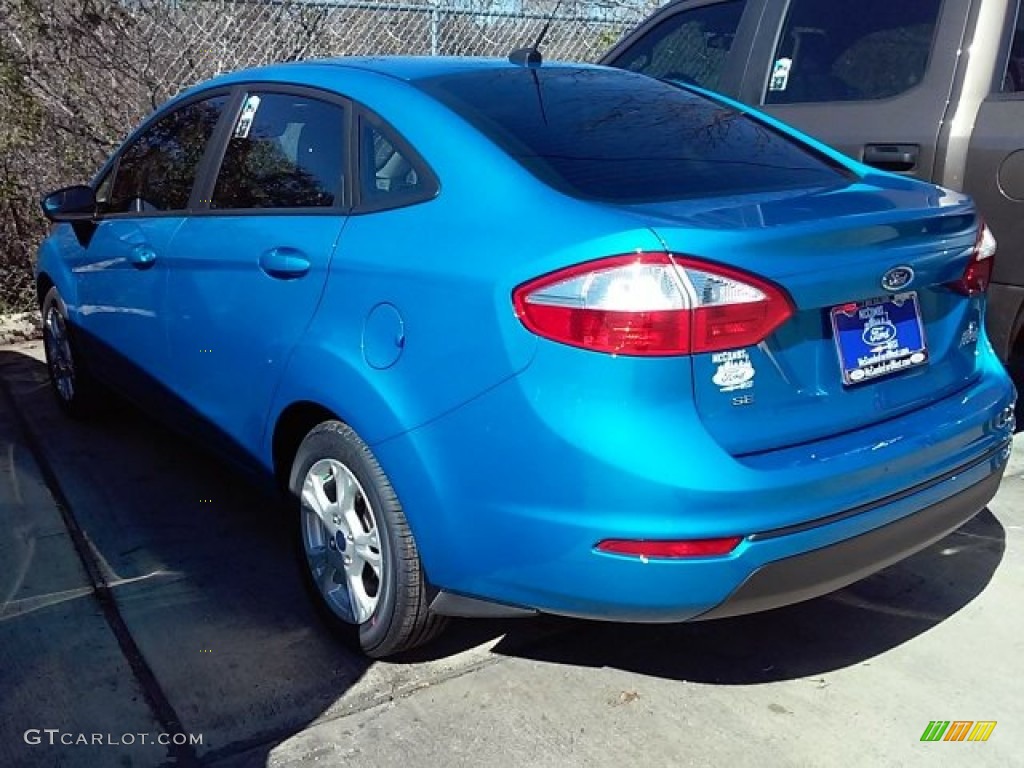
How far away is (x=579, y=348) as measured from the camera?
7.30 feet

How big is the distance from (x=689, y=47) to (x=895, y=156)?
4.88 feet

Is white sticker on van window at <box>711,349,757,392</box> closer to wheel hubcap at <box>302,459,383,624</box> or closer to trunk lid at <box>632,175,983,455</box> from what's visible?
trunk lid at <box>632,175,983,455</box>

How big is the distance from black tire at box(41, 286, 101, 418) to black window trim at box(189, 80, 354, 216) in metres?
1.45

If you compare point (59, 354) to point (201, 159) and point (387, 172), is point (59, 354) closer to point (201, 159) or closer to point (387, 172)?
point (201, 159)

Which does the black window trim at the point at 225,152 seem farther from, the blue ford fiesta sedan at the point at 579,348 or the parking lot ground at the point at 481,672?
the parking lot ground at the point at 481,672

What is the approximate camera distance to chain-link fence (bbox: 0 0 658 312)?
6.47 metres

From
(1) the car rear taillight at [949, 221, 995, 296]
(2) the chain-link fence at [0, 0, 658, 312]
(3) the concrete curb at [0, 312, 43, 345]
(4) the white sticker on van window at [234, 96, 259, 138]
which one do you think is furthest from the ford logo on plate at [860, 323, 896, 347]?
(3) the concrete curb at [0, 312, 43, 345]

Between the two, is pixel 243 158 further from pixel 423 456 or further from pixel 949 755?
pixel 949 755

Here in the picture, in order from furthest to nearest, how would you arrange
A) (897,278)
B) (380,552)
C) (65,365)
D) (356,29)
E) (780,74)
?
(356,29) → (65,365) → (780,74) → (380,552) → (897,278)

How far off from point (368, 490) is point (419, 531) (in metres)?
0.22

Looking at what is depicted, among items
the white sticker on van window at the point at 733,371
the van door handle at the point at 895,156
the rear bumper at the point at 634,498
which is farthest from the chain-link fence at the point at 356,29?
Result: the white sticker on van window at the point at 733,371

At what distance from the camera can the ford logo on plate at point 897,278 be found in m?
2.47

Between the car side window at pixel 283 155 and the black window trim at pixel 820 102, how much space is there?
7.44ft

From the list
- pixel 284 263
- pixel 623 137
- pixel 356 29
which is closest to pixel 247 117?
pixel 284 263
